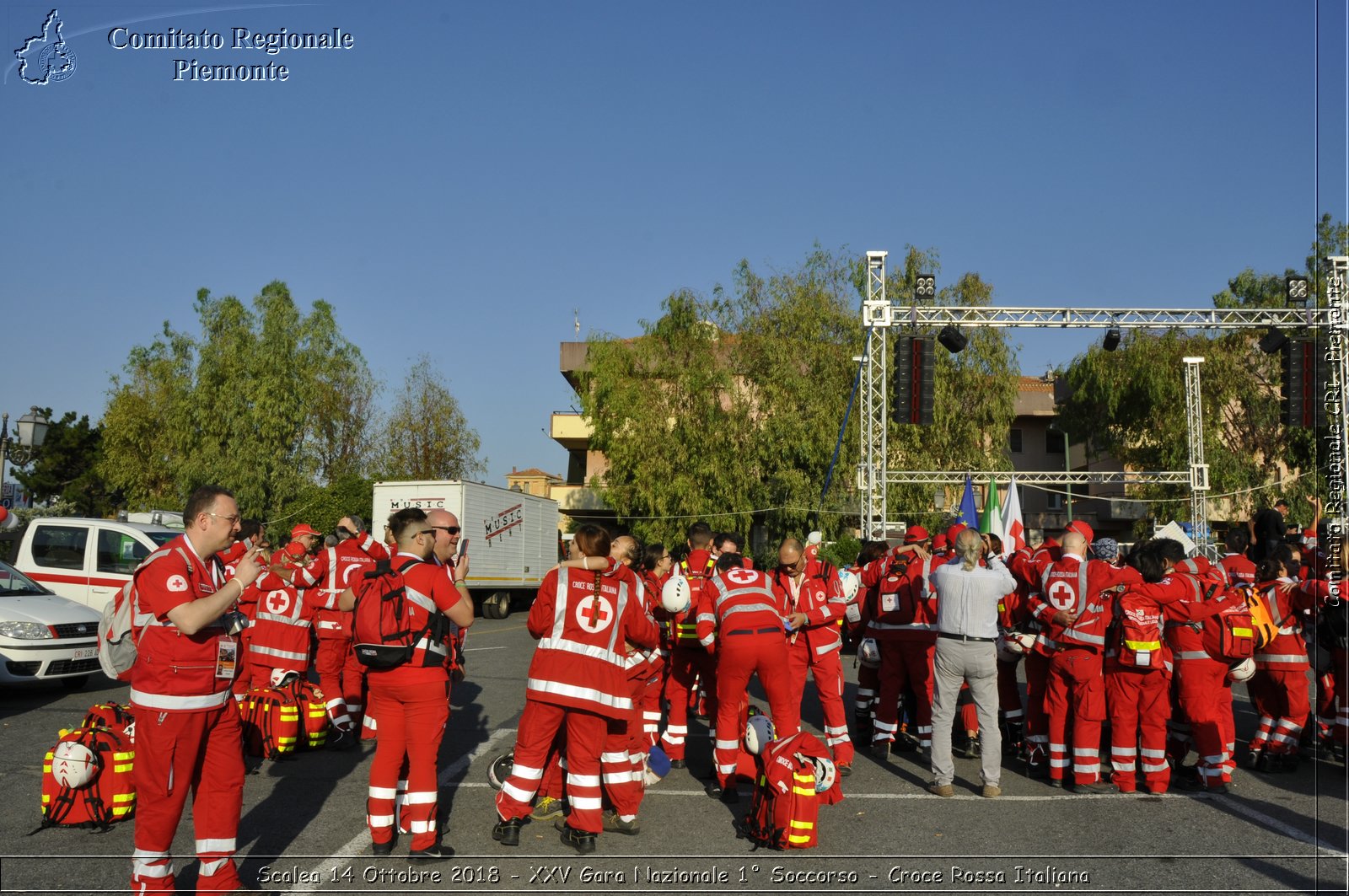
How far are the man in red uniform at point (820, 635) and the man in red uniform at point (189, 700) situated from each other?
439 cm

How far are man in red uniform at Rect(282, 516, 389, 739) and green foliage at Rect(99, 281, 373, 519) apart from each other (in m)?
34.3

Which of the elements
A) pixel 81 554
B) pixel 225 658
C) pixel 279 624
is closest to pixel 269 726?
pixel 279 624

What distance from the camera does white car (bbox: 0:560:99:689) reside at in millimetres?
10695

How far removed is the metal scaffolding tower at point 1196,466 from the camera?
25938mm

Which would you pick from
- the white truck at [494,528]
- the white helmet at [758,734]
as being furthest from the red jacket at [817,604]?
the white truck at [494,528]

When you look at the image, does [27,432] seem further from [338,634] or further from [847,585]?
[847,585]

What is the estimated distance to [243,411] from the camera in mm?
41906

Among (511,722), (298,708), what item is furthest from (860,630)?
(298,708)

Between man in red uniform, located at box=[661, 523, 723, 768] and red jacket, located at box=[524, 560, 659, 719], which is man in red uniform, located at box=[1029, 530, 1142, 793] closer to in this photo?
man in red uniform, located at box=[661, 523, 723, 768]

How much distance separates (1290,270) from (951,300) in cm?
1731

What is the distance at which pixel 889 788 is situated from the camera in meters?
7.74

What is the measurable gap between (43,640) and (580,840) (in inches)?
311

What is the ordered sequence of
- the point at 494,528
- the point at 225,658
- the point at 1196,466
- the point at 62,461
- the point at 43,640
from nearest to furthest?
the point at 225,658 → the point at 43,640 → the point at 1196,466 → the point at 494,528 → the point at 62,461

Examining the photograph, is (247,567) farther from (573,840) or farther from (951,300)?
(951,300)
